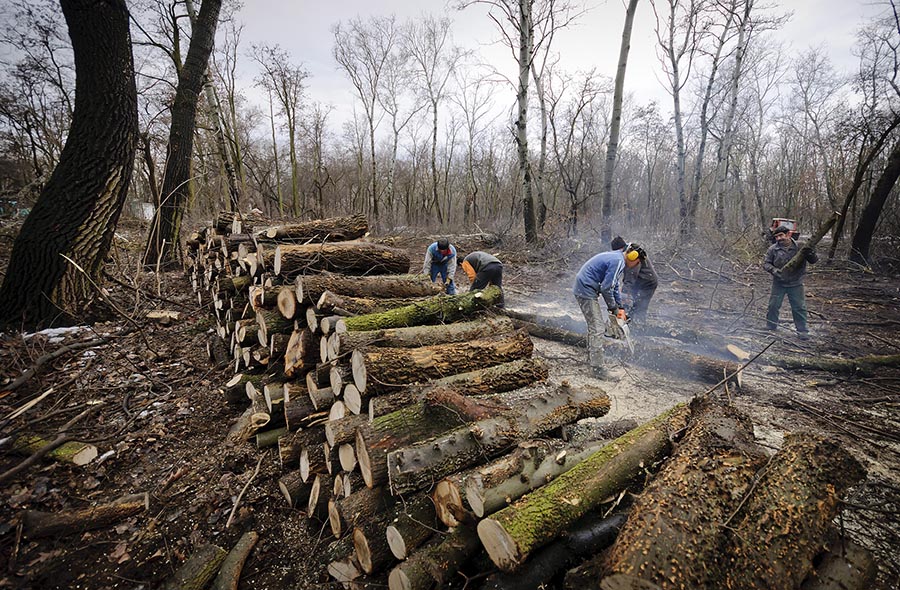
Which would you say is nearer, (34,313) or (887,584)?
(887,584)

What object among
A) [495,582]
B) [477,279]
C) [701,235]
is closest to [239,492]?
[495,582]

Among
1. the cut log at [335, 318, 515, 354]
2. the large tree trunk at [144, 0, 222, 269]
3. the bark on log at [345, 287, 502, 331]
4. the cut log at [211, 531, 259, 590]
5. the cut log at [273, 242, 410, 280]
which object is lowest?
the cut log at [211, 531, 259, 590]

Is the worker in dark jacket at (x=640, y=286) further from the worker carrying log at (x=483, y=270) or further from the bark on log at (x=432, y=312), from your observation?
the bark on log at (x=432, y=312)

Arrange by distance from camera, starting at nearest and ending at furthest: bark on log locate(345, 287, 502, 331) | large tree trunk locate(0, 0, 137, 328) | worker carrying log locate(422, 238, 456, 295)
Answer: bark on log locate(345, 287, 502, 331) < large tree trunk locate(0, 0, 137, 328) < worker carrying log locate(422, 238, 456, 295)

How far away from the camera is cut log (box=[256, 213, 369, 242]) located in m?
4.36

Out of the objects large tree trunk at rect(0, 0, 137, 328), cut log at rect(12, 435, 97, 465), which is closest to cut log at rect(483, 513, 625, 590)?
cut log at rect(12, 435, 97, 465)

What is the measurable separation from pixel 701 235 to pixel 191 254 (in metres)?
16.9

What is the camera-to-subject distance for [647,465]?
2.09 metres

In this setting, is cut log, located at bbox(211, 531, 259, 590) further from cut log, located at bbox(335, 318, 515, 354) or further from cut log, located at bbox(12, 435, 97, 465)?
cut log, located at bbox(12, 435, 97, 465)

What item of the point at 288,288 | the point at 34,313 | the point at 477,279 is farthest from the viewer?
the point at 477,279

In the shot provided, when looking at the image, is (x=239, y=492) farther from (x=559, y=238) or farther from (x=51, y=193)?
(x=559, y=238)

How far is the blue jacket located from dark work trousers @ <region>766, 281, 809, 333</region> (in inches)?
129

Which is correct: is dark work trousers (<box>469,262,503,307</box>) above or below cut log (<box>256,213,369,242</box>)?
below

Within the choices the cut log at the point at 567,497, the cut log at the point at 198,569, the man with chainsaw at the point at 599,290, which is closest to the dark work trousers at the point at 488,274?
the man with chainsaw at the point at 599,290
